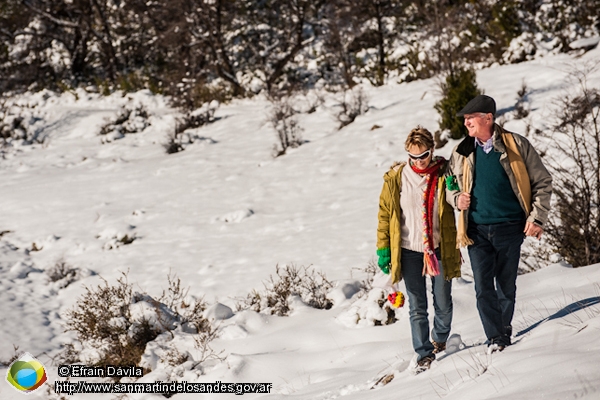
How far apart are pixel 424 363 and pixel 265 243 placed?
5.42 meters

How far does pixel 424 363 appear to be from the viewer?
3.58 metres

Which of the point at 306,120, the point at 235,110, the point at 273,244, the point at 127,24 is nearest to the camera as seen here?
the point at 273,244

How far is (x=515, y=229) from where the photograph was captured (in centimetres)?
325

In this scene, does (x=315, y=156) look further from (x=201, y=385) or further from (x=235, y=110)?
(x=201, y=385)

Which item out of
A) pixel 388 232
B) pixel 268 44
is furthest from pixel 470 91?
pixel 268 44

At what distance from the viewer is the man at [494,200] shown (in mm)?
3145

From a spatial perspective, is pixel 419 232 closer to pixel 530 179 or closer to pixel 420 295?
pixel 420 295

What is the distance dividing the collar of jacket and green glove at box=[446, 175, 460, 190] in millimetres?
158

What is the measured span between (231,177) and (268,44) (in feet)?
40.5

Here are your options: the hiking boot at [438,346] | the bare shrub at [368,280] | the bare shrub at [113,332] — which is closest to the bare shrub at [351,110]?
the bare shrub at [368,280]

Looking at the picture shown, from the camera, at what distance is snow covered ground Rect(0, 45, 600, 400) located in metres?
3.47

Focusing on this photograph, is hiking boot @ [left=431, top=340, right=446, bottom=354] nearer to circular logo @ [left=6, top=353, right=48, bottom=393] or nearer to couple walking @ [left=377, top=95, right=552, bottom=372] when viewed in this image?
couple walking @ [left=377, top=95, right=552, bottom=372]

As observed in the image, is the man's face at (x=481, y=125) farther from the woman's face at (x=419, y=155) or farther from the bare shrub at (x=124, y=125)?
the bare shrub at (x=124, y=125)

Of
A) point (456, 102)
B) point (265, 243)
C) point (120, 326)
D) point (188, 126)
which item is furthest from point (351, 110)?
point (120, 326)
